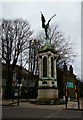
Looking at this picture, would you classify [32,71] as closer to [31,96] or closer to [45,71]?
[31,96]

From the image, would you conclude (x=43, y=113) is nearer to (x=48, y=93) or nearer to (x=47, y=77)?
(x=48, y=93)

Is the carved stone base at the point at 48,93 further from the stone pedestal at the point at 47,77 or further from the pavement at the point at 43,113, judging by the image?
the pavement at the point at 43,113

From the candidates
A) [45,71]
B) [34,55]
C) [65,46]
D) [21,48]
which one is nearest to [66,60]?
[65,46]

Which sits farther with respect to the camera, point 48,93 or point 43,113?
point 48,93

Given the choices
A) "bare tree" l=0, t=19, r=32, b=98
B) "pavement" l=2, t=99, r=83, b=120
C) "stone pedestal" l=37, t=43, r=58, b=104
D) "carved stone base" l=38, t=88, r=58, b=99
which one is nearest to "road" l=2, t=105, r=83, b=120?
"pavement" l=2, t=99, r=83, b=120

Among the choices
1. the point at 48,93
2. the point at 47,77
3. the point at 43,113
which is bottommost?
the point at 43,113

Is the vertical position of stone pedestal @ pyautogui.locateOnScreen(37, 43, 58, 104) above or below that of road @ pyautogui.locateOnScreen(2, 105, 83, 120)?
above

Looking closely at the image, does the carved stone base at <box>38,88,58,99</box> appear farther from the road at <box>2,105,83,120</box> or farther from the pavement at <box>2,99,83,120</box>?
the road at <box>2,105,83,120</box>

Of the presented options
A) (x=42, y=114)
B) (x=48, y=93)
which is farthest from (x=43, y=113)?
(x=48, y=93)

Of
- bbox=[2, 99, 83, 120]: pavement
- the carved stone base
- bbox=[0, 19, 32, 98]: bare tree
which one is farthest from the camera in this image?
bbox=[0, 19, 32, 98]: bare tree

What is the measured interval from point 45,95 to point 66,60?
15.4m

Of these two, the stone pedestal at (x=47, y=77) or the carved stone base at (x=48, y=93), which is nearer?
the carved stone base at (x=48, y=93)

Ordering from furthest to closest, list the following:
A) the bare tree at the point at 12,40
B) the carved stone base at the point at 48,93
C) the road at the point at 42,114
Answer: the bare tree at the point at 12,40, the carved stone base at the point at 48,93, the road at the point at 42,114

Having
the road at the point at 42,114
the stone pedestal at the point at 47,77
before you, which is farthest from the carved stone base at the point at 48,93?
the road at the point at 42,114
